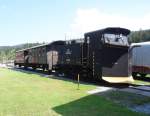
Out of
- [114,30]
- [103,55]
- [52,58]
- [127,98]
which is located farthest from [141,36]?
[127,98]

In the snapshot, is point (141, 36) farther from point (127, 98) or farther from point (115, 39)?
point (127, 98)

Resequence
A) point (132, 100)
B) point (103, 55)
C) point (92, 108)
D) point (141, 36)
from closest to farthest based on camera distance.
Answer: point (92, 108)
point (132, 100)
point (103, 55)
point (141, 36)

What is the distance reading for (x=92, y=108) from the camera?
10.6m

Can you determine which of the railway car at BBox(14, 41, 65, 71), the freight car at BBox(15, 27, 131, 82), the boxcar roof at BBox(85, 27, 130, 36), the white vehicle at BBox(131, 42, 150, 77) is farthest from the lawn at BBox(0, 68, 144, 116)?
the railway car at BBox(14, 41, 65, 71)

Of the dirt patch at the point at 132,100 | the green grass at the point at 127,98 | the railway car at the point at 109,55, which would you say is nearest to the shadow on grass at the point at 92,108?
the dirt patch at the point at 132,100

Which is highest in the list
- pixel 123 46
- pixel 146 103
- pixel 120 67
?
pixel 123 46

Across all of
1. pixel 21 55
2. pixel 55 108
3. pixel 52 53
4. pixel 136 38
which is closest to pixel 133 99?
pixel 55 108

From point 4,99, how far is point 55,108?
10.3 feet

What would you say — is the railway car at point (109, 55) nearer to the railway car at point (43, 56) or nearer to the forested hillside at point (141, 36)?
the railway car at point (43, 56)

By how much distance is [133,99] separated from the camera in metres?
12.7

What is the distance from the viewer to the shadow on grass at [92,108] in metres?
9.77

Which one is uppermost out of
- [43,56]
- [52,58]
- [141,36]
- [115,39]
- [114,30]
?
[141,36]

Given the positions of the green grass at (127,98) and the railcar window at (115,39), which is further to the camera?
the railcar window at (115,39)

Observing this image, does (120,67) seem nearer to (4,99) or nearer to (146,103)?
(146,103)
